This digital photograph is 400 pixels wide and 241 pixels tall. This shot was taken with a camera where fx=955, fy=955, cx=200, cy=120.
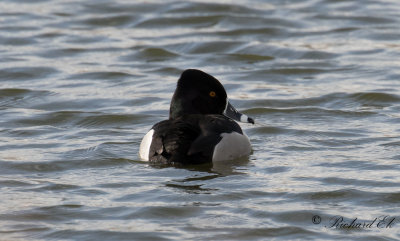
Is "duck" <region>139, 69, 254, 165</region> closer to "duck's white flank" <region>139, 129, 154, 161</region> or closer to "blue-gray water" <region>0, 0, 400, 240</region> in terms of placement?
"duck's white flank" <region>139, 129, 154, 161</region>

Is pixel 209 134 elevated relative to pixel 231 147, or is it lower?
elevated

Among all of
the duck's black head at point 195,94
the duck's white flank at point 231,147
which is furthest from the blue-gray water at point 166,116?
the duck's black head at point 195,94

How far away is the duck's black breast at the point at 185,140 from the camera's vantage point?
337 inches

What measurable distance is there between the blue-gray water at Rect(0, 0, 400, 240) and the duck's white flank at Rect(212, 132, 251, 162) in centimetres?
11

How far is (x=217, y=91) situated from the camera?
9.65 meters

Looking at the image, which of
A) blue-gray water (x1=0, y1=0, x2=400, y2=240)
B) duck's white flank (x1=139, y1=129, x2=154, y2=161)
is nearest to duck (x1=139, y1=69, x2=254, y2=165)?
duck's white flank (x1=139, y1=129, x2=154, y2=161)

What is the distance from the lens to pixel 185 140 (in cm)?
857

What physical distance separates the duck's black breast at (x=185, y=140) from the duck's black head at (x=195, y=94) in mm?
496

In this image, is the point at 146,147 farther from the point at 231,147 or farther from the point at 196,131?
the point at 231,147

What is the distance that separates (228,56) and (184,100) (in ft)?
16.9

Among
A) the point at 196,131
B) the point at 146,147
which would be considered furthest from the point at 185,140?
the point at 146,147

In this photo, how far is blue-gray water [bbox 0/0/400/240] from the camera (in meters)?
7.26

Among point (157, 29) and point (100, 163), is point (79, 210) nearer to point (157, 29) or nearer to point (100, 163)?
point (100, 163)

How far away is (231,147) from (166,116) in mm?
2335
